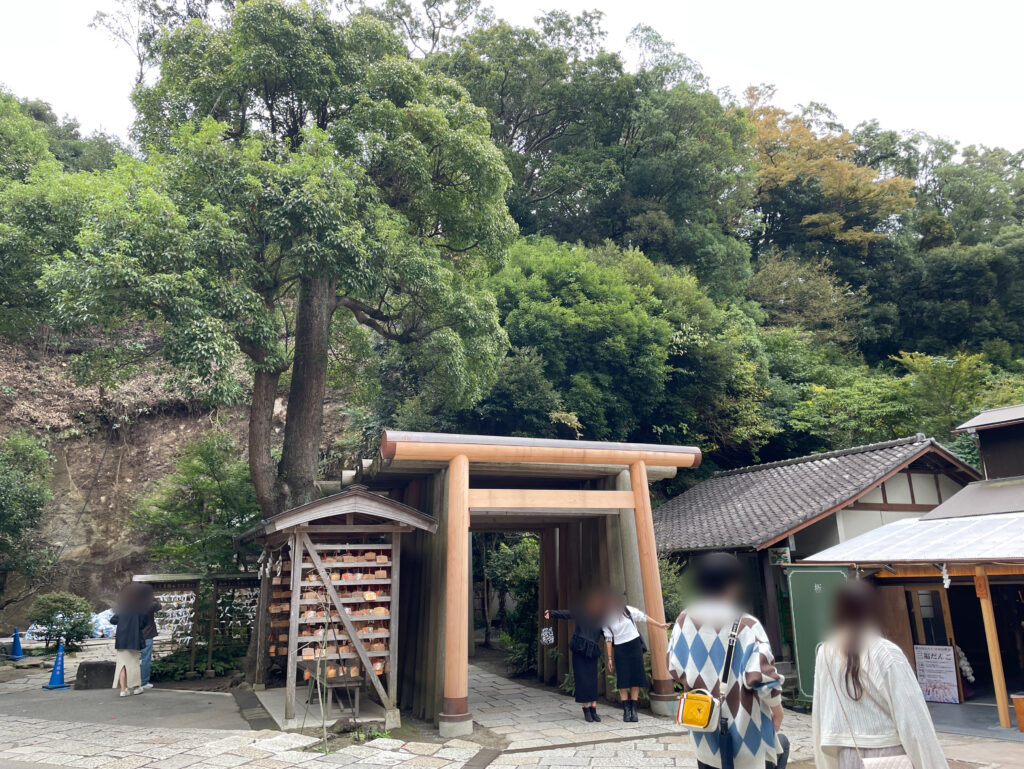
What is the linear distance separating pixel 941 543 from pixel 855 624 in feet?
21.4

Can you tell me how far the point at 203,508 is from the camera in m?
13.7

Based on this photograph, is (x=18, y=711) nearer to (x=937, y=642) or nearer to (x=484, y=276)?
(x=484, y=276)

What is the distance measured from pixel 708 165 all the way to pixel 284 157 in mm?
16600

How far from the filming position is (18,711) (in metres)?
8.35

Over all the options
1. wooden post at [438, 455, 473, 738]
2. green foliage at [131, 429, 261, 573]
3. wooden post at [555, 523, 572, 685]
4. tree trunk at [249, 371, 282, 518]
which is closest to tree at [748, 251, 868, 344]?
wooden post at [555, 523, 572, 685]

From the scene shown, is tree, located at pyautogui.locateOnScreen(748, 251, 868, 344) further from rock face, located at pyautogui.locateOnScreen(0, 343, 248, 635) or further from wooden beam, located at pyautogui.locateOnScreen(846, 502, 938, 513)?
rock face, located at pyautogui.locateOnScreen(0, 343, 248, 635)

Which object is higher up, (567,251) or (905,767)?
(567,251)

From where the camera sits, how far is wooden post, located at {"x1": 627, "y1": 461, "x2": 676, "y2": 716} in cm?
791

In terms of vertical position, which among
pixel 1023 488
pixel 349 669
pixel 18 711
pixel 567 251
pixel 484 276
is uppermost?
pixel 567 251

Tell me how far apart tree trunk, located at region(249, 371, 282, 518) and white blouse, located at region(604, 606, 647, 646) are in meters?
6.42

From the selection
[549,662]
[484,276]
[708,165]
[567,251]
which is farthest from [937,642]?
[708,165]

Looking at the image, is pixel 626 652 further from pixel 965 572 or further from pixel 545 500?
pixel 965 572

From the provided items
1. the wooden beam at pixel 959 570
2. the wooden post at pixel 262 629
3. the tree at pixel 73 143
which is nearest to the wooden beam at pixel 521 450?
the wooden beam at pixel 959 570

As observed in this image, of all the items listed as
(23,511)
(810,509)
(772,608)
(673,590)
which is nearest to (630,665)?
(673,590)
